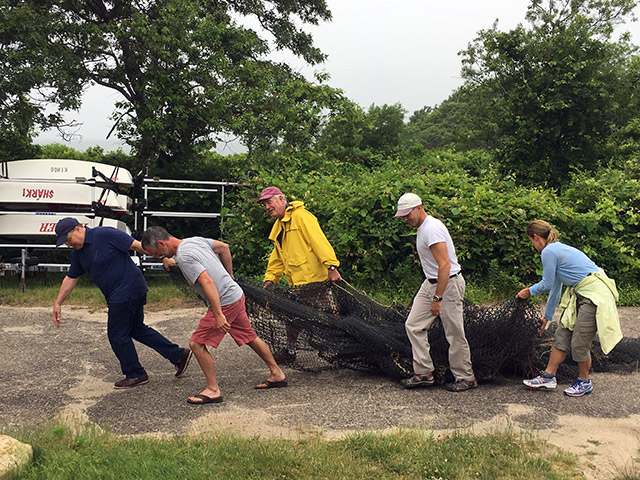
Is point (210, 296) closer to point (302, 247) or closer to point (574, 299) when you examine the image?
point (302, 247)

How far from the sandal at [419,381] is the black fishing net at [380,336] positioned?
0.16 meters

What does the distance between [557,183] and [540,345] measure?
41.1 ft

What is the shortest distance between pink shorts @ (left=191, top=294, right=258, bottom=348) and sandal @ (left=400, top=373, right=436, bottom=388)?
1461mm

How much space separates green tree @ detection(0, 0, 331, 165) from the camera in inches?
493

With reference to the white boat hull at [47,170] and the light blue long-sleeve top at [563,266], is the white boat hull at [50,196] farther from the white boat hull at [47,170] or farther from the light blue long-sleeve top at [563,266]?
the light blue long-sleeve top at [563,266]

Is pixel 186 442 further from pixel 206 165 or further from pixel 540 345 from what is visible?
pixel 206 165

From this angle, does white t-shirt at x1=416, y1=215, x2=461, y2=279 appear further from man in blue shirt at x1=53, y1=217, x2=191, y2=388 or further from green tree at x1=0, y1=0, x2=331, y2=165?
green tree at x1=0, y1=0, x2=331, y2=165

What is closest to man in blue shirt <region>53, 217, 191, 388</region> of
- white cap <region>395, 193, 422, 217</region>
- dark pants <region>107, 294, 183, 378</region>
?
dark pants <region>107, 294, 183, 378</region>

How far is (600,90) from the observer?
54.7 ft

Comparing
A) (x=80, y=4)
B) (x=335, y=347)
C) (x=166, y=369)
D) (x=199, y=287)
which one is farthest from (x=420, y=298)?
(x=80, y=4)

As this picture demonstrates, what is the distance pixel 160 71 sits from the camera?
13484 millimetres

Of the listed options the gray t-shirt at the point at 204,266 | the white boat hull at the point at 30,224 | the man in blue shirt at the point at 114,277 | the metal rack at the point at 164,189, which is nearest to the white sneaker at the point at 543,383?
the gray t-shirt at the point at 204,266

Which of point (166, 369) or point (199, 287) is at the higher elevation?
point (199, 287)

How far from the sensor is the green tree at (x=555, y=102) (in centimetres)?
1698
